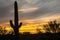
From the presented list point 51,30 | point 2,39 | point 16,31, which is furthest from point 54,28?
point 16,31

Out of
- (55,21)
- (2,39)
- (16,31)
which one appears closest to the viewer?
(16,31)

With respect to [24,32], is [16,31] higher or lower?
higher

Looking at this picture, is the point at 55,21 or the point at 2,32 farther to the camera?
the point at 55,21

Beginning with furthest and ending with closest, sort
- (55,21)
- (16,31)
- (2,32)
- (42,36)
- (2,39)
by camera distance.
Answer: (55,21) < (42,36) < (2,32) < (2,39) < (16,31)

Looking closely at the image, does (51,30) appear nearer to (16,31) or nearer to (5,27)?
(5,27)

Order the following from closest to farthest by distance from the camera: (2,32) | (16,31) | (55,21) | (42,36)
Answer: (16,31) → (2,32) → (42,36) → (55,21)

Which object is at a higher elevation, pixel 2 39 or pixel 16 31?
pixel 16 31

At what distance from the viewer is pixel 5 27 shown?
38.5m

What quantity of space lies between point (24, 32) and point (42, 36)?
209 inches

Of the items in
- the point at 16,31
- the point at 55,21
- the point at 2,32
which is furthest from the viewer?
the point at 55,21

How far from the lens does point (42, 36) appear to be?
131 feet

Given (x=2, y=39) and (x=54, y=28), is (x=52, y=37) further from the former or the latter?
(x=2, y=39)

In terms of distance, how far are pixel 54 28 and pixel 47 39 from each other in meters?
5.24

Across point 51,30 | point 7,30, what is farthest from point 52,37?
point 7,30
